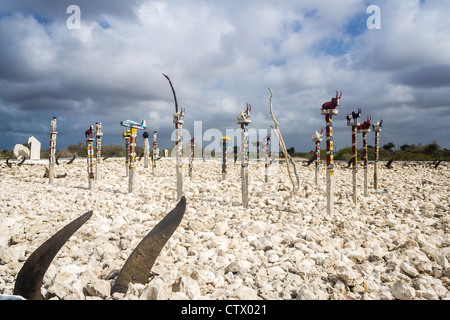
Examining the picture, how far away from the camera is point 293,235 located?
4215 mm

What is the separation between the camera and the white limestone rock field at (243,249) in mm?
2727

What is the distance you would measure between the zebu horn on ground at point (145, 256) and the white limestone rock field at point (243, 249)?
0.12 meters

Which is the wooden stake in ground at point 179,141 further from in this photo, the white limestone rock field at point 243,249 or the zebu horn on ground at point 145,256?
the zebu horn on ground at point 145,256

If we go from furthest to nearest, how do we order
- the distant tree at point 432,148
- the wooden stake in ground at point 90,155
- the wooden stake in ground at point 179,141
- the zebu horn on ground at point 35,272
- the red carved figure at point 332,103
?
the distant tree at point 432,148 < the wooden stake in ground at point 90,155 < the wooden stake in ground at point 179,141 < the red carved figure at point 332,103 < the zebu horn on ground at point 35,272

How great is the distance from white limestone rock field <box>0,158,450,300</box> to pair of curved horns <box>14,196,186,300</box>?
5.4 inches

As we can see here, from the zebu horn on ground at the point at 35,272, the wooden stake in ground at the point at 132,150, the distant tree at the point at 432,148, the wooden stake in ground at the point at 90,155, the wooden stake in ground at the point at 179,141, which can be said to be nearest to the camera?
the zebu horn on ground at the point at 35,272

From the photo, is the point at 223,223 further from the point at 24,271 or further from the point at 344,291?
Result: the point at 24,271

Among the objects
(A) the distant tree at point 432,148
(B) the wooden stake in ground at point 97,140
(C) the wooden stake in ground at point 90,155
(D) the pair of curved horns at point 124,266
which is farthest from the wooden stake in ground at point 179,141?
(A) the distant tree at point 432,148

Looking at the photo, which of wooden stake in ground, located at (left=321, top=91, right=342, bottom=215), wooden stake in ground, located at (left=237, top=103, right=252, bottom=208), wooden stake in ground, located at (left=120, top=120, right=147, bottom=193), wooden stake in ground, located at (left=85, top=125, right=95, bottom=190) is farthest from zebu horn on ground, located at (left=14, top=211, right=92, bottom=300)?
wooden stake in ground, located at (left=85, top=125, right=95, bottom=190)

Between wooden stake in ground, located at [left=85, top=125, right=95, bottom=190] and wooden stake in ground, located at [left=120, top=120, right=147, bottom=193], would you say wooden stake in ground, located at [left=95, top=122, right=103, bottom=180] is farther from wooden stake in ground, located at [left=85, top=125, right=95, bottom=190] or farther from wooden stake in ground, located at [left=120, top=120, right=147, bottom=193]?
wooden stake in ground, located at [left=120, top=120, right=147, bottom=193]
